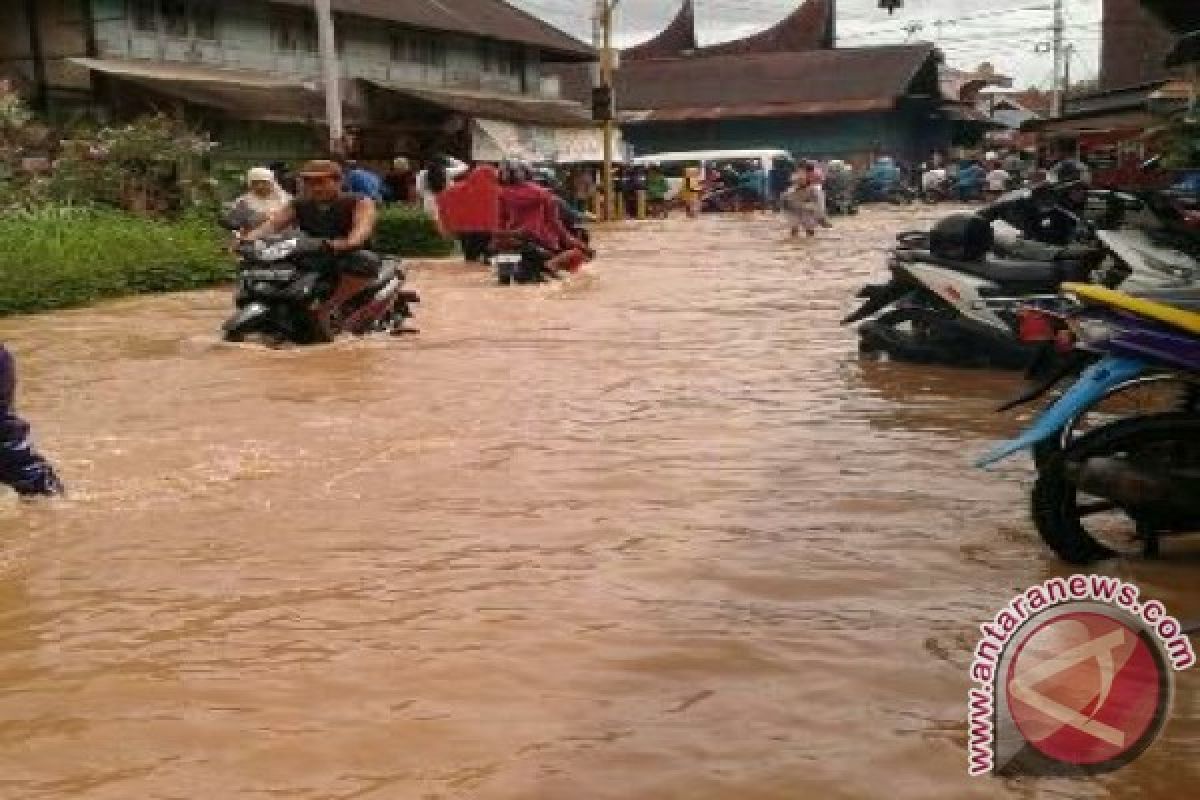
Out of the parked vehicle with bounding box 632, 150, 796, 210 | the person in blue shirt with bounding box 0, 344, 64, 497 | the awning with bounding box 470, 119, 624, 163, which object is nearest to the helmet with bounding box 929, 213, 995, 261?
the person in blue shirt with bounding box 0, 344, 64, 497

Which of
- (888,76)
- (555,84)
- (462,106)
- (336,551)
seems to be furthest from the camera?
(888,76)

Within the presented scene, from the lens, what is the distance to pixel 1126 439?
4207 mm

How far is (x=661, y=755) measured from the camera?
3008mm

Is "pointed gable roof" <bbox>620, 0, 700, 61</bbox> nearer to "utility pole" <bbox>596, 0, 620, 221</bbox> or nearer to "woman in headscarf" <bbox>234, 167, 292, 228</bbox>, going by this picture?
"utility pole" <bbox>596, 0, 620, 221</bbox>

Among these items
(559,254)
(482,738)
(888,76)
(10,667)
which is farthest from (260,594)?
(888,76)

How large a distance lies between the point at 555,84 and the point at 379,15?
12.0 m

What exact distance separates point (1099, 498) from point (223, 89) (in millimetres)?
18383

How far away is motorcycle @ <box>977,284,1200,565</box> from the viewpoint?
407 centimetres

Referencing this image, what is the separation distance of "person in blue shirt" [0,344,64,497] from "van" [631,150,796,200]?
31.8m

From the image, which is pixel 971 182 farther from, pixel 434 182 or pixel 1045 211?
pixel 1045 211

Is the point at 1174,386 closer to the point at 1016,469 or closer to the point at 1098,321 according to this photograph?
the point at 1098,321

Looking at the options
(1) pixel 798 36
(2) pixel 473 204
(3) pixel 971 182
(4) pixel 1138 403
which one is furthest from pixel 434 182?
(1) pixel 798 36

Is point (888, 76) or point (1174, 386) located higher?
point (888, 76)

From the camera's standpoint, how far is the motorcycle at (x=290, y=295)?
9594 millimetres
